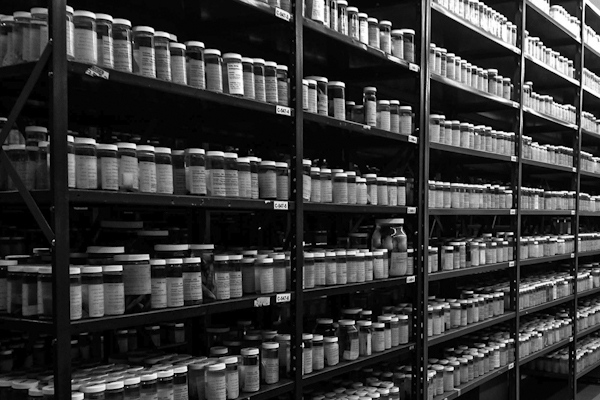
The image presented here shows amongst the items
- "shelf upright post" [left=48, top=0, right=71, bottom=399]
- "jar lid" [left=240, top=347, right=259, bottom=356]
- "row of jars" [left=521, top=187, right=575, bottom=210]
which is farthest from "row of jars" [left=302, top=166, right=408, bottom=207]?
"row of jars" [left=521, top=187, right=575, bottom=210]

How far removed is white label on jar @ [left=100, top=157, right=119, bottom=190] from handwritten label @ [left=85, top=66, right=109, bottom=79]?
0.27 m

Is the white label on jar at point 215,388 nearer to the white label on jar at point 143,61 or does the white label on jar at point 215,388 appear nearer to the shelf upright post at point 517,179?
the white label on jar at point 143,61

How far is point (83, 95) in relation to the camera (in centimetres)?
232

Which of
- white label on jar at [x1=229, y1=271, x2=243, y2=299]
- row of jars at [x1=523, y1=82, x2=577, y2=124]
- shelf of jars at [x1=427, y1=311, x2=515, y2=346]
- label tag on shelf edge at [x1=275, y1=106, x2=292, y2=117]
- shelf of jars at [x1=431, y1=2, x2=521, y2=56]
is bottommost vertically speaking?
shelf of jars at [x1=427, y1=311, x2=515, y2=346]

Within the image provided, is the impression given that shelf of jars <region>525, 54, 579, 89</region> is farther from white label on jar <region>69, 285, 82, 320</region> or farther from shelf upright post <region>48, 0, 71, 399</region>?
white label on jar <region>69, 285, 82, 320</region>

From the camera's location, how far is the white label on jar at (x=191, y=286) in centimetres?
226

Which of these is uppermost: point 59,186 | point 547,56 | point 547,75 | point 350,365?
point 547,56

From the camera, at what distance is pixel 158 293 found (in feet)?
7.00

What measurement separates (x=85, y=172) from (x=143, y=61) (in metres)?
0.46

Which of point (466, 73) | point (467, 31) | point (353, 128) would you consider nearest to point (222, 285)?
point (353, 128)

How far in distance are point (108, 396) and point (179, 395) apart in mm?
315

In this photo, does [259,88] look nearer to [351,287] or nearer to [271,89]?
[271,89]

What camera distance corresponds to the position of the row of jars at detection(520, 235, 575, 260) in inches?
193

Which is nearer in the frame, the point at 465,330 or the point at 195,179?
the point at 195,179
